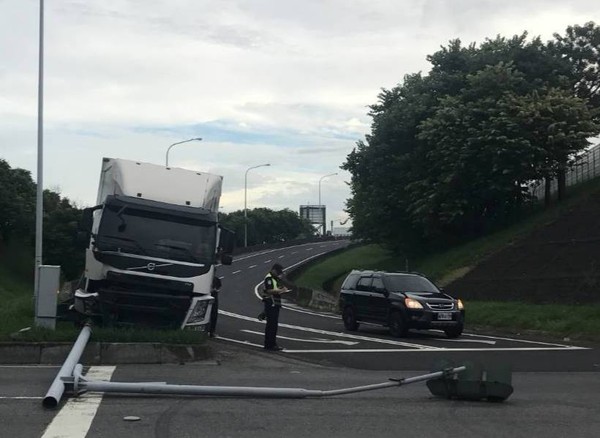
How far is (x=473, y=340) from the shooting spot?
65.4 ft

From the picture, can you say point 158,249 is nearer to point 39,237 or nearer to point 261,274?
point 39,237

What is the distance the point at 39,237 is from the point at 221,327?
7.44m

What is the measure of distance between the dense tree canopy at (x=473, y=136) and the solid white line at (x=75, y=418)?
30967 mm

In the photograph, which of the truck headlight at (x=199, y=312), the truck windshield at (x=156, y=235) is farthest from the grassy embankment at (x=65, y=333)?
the truck windshield at (x=156, y=235)

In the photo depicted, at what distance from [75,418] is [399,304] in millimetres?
13365

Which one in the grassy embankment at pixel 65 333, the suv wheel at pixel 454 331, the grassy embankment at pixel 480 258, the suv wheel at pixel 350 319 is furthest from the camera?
the suv wheel at pixel 350 319

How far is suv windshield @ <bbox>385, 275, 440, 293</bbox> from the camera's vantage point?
21.3 m

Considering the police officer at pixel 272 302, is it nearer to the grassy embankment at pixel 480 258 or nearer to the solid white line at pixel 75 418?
the solid white line at pixel 75 418

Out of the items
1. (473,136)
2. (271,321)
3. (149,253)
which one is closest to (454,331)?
(271,321)

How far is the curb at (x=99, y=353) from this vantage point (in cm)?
1280

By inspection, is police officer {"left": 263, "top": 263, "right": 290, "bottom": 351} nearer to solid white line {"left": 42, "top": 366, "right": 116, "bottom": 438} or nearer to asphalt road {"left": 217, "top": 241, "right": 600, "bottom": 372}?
asphalt road {"left": 217, "top": 241, "right": 600, "bottom": 372}

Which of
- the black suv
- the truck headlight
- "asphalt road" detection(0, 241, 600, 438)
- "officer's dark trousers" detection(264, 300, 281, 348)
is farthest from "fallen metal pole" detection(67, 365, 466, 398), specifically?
the black suv

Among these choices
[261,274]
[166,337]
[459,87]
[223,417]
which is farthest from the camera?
[261,274]

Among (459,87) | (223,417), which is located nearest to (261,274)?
(459,87)
